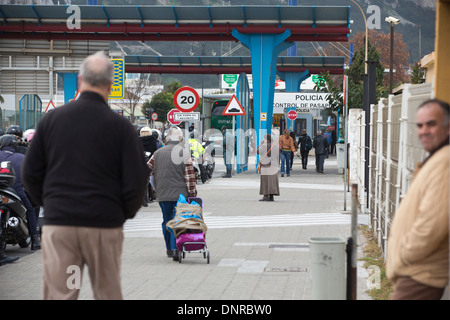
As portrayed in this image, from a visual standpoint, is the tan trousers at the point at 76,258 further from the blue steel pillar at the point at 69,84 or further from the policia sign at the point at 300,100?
the policia sign at the point at 300,100

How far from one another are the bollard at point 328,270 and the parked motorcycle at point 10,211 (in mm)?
6385

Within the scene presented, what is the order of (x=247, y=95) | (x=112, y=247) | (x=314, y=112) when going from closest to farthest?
(x=112, y=247) < (x=247, y=95) < (x=314, y=112)

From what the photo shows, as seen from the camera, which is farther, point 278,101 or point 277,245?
point 278,101

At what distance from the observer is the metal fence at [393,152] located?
8.96 meters

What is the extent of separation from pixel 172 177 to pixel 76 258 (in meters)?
6.63

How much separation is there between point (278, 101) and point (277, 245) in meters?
32.5

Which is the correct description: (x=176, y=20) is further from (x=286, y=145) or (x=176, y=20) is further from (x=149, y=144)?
(x=149, y=144)

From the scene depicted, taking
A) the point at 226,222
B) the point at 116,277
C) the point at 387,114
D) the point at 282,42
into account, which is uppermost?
the point at 282,42

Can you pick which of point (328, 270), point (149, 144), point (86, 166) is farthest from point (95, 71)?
point (149, 144)

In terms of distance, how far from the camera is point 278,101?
45.9 metres

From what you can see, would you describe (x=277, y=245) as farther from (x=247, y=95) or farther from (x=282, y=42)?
(x=247, y=95)

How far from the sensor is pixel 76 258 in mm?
5578

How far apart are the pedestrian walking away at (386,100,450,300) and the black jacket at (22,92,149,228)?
1.65 meters
